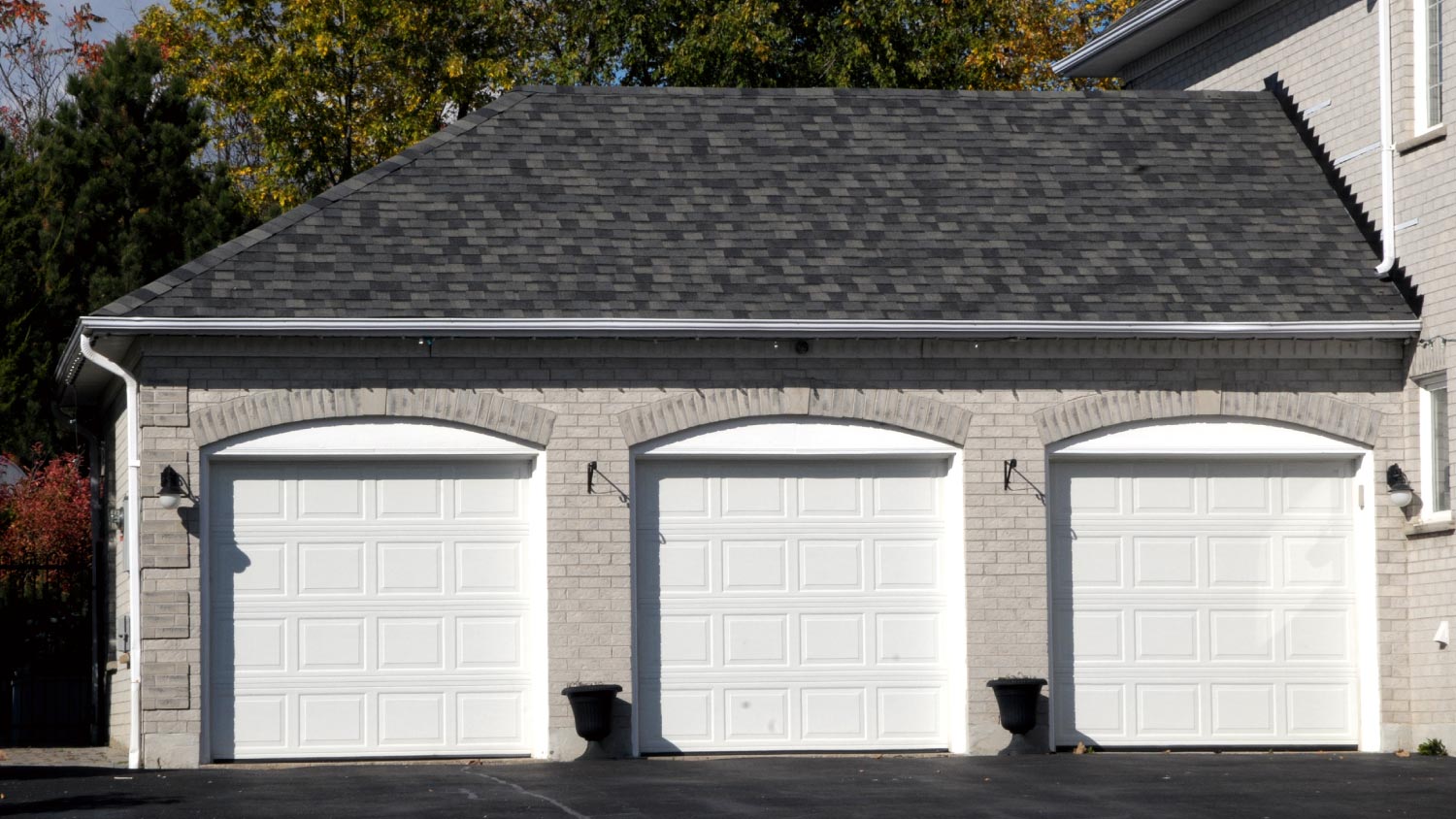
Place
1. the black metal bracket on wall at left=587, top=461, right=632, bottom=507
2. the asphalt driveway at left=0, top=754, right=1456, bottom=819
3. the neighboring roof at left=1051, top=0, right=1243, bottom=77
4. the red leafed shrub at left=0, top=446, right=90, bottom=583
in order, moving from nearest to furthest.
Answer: the asphalt driveway at left=0, top=754, right=1456, bottom=819 → the black metal bracket on wall at left=587, top=461, right=632, bottom=507 → the neighboring roof at left=1051, top=0, right=1243, bottom=77 → the red leafed shrub at left=0, top=446, right=90, bottom=583

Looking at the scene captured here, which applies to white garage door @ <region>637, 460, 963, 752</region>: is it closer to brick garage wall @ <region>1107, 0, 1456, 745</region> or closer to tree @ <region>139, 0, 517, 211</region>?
brick garage wall @ <region>1107, 0, 1456, 745</region>

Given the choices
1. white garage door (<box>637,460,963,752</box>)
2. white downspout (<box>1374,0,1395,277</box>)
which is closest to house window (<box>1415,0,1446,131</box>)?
white downspout (<box>1374,0,1395,277</box>)

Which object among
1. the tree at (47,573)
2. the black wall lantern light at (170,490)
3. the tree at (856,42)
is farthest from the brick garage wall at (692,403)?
the tree at (856,42)

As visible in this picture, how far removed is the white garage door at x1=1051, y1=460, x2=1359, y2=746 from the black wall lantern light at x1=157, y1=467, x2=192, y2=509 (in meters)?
7.36

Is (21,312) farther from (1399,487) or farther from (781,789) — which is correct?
(1399,487)

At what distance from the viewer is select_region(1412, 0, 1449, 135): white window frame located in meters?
16.5

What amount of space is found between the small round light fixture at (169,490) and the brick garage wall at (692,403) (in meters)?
0.12

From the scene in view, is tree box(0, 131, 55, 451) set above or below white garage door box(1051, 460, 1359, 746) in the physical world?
above

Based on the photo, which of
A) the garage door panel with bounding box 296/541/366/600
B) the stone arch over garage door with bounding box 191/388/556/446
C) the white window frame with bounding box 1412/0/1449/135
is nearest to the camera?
the stone arch over garage door with bounding box 191/388/556/446

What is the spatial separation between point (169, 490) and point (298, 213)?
2.83 m

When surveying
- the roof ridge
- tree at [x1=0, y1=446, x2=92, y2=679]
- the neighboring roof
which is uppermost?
the neighboring roof

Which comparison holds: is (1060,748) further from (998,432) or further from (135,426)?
(135,426)

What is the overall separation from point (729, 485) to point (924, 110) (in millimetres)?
4939

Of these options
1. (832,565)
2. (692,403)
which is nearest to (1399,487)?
(832,565)
